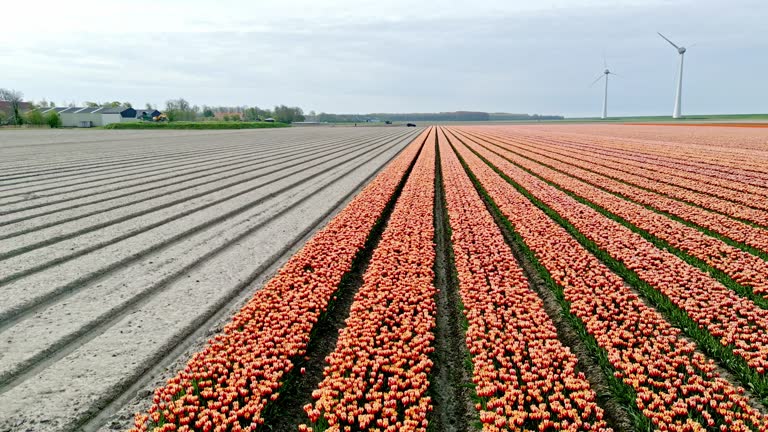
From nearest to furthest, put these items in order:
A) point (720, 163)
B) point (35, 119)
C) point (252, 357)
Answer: point (252, 357) → point (720, 163) → point (35, 119)

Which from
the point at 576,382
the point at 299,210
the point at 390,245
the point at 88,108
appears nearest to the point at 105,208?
the point at 299,210

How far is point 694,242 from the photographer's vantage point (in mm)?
9453

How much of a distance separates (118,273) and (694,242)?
37.2 ft

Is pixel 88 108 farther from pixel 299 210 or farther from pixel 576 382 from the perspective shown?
pixel 576 382

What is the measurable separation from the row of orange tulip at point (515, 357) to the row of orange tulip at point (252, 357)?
6.97 feet

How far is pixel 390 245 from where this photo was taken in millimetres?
9492

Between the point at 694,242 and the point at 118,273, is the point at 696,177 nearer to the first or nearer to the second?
the point at 694,242

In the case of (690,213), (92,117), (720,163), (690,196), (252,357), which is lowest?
(252,357)

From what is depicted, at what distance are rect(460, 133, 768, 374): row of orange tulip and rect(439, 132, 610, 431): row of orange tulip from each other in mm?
1981

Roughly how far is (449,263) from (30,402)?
6.60m

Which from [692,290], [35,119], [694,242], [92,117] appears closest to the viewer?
[692,290]

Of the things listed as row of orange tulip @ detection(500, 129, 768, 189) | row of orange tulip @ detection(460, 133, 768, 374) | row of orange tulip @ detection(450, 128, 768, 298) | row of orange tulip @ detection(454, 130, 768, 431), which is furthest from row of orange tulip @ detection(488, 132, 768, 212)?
row of orange tulip @ detection(454, 130, 768, 431)

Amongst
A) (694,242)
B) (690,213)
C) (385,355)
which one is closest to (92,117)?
(690,213)

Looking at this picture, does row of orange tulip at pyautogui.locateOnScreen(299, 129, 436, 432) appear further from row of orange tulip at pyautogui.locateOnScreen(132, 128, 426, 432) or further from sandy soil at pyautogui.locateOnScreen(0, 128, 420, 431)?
sandy soil at pyautogui.locateOnScreen(0, 128, 420, 431)
